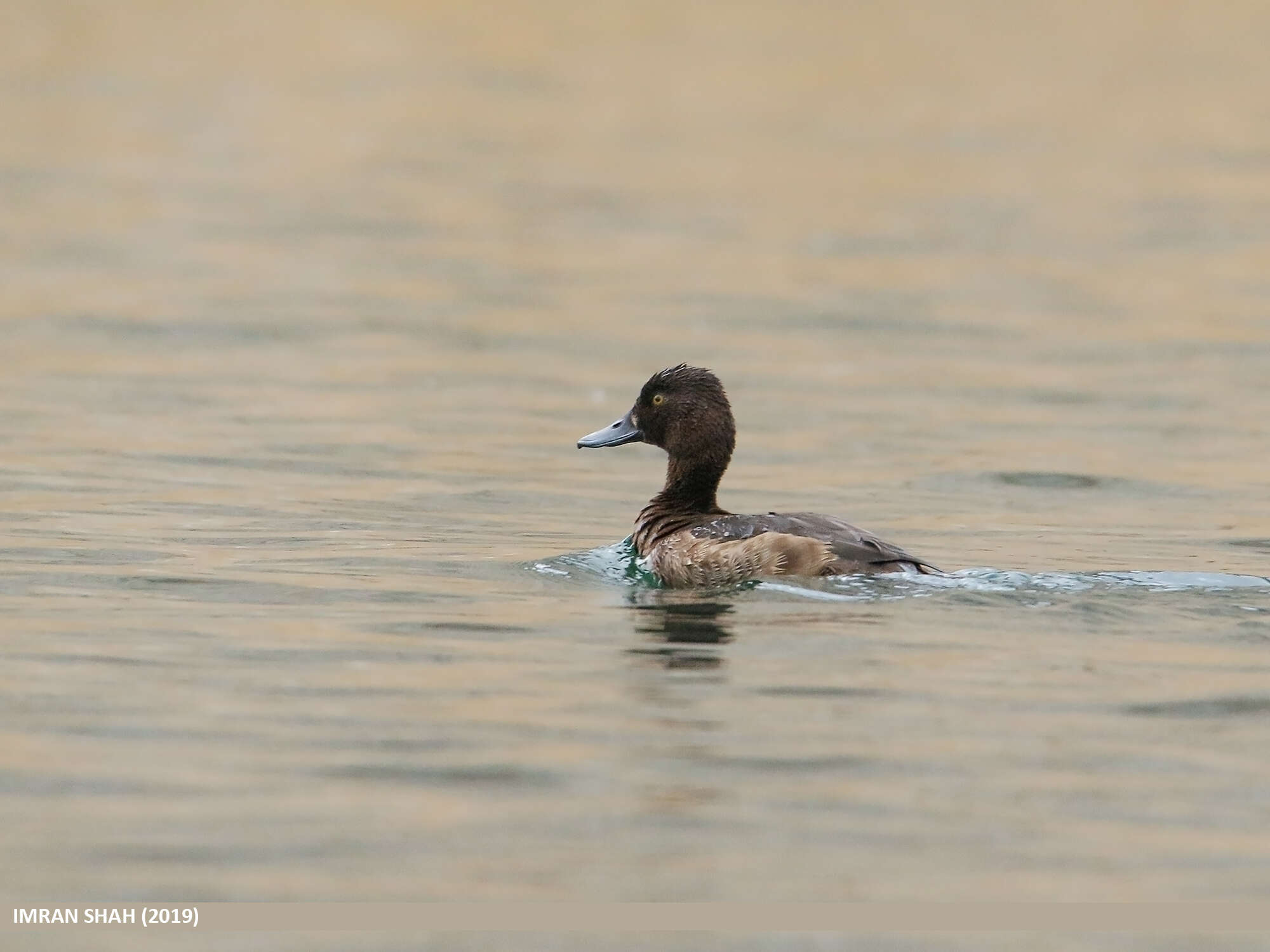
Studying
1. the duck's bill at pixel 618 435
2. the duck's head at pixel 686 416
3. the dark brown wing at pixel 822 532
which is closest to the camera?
Answer: the dark brown wing at pixel 822 532

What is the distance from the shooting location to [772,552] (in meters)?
10.2

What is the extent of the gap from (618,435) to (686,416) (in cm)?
46

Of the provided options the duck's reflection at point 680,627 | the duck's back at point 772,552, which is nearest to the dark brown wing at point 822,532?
the duck's back at point 772,552

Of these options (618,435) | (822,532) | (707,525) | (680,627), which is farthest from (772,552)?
(618,435)

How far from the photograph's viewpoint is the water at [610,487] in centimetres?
676

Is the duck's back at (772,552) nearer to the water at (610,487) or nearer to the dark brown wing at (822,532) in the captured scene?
the dark brown wing at (822,532)

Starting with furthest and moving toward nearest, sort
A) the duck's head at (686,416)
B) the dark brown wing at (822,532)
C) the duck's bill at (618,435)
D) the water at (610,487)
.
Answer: the duck's bill at (618,435) < the duck's head at (686,416) < the dark brown wing at (822,532) < the water at (610,487)

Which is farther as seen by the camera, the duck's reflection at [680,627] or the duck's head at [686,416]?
the duck's head at [686,416]

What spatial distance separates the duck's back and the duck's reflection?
0.24 metres

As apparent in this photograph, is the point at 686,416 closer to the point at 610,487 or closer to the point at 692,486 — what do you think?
the point at 692,486

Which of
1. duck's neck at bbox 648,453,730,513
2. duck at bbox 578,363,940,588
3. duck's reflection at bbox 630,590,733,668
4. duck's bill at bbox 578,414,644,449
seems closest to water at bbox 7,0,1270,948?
duck's reflection at bbox 630,590,733,668

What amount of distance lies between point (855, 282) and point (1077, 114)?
14.0 m

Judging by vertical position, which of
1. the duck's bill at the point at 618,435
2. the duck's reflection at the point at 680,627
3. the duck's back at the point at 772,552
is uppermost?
the duck's bill at the point at 618,435

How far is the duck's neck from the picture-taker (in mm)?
11383
